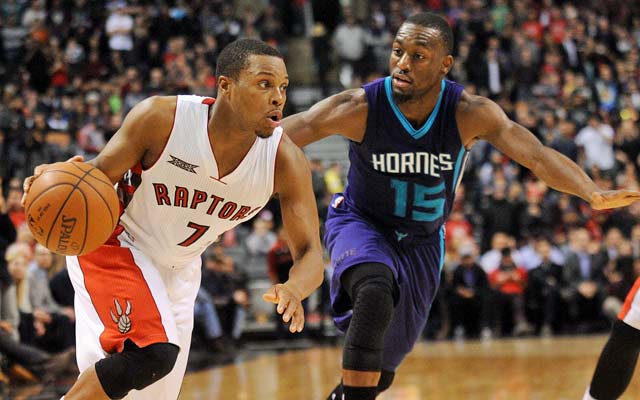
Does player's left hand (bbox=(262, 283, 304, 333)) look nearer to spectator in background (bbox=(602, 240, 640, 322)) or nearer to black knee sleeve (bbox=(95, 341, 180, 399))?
black knee sleeve (bbox=(95, 341, 180, 399))

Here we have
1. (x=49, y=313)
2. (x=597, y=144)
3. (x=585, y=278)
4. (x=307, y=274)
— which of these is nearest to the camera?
(x=307, y=274)

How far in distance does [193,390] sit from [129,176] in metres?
4.28

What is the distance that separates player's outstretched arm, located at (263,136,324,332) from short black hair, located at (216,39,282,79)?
1.47 feet

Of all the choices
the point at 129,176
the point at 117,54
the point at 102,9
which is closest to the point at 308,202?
the point at 129,176

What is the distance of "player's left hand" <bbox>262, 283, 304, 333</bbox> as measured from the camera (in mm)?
4078

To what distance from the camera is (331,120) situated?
5609 mm

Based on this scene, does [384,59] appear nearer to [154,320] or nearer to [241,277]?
[241,277]

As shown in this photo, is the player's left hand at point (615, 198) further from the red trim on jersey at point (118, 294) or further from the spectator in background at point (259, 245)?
the spectator in background at point (259, 245)

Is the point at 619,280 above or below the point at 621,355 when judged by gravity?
below

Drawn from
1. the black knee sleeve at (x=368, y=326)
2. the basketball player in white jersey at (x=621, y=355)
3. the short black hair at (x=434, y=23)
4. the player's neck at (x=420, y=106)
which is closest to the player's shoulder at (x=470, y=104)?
the player's neck at (x=420, y=106)

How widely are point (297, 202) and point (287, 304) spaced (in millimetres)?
803

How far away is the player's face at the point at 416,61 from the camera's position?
5.55 metres

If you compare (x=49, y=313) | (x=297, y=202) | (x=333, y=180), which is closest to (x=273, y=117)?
(x=297, y=202)

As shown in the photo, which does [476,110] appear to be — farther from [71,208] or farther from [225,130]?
[71,208]
